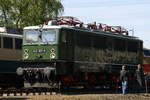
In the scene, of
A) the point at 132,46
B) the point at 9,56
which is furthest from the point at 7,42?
the point at 132,46

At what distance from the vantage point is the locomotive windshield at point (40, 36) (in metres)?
28.3

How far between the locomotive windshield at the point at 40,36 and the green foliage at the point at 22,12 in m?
19.6

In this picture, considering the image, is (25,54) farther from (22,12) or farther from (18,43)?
(22,12)

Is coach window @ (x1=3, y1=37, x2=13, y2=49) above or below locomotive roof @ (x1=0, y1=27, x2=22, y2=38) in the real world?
below

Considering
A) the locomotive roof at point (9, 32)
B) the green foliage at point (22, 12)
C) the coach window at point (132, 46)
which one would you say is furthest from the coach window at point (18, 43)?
the green foliage at point (22, 12)

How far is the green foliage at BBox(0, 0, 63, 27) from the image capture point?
49125 mm

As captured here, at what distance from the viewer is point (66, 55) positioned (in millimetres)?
28188

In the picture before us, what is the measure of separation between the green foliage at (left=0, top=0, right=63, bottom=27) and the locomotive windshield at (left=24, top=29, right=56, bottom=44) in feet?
64.3

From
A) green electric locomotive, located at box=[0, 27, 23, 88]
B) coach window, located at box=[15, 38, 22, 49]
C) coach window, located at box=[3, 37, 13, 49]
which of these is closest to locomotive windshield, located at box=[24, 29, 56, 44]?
coach window, located at box=[3, 37, 13, 49]

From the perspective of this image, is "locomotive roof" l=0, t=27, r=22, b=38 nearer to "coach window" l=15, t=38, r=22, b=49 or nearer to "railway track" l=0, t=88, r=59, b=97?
"coach window" l=15, t=38, r=22, b=49

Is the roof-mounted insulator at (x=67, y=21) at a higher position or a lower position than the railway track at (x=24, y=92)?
higher

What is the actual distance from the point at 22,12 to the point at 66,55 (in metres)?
22.9

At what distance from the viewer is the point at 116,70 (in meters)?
32.7

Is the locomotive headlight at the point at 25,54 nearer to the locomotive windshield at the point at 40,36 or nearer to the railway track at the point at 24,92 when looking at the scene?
the locomotive windshield at the point at 40,36
